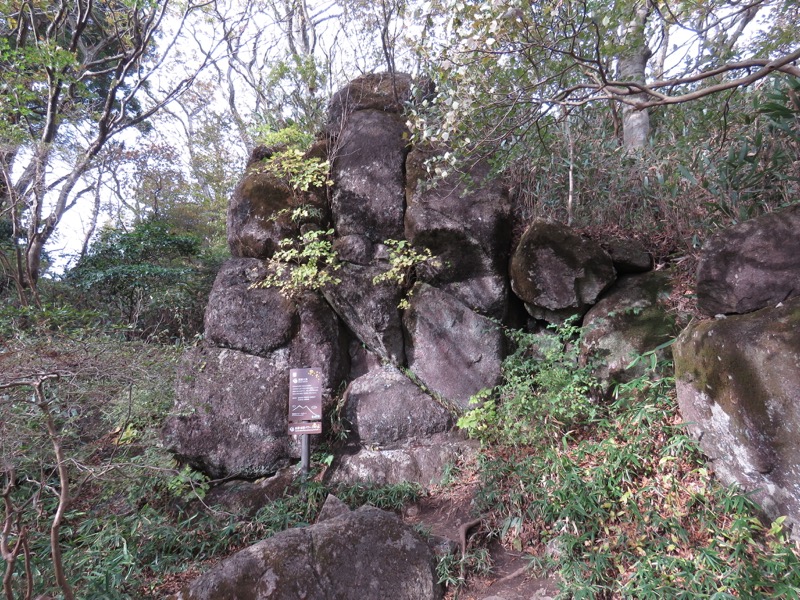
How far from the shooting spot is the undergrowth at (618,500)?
2.80 metres

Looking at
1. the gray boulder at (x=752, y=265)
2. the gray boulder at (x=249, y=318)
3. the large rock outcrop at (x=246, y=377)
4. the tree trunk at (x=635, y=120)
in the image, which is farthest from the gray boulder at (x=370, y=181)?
the gray boulder at (x=752, y=265)

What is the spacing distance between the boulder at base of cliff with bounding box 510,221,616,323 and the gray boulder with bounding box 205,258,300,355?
341 centimetres

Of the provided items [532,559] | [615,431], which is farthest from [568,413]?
[532,559]

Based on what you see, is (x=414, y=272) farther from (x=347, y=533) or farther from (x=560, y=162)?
(x=347, y=533)

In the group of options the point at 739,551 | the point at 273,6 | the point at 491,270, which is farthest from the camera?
the point at 273,6

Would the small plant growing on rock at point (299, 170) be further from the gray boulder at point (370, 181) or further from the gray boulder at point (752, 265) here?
the gray boulder at point (752, 265)

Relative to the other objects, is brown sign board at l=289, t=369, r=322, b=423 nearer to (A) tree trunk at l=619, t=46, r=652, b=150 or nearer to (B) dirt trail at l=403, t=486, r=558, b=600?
(B) dirt trail at l=403, t=486, r=558, b=600

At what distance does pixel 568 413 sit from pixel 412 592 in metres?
2.25

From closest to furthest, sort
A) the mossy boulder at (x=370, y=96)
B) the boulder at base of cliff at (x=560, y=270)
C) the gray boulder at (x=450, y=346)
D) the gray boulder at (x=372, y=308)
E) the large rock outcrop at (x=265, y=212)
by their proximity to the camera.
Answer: the boulder at base of cliff at (x=560, y=270) < the gray boulder at (x=450, y=346) < the gray boulder at (x=372, y=308) < the large rock outcrop at (x=265, y=212) < the mossy boulder at (x=370, y=96)

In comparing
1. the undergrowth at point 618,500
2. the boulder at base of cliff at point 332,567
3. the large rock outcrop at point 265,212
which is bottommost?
the boulder at base of cliff at point 332,567

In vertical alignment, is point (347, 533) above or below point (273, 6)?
below

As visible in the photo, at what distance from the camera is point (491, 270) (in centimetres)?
589

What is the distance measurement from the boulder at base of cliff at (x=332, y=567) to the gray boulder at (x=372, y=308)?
2729 mm

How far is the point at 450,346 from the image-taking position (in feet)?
19.1
